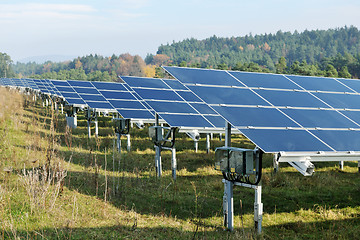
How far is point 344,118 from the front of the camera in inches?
437

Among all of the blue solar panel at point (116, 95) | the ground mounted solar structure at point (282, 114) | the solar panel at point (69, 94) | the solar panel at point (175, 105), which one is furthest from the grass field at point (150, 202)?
the solar panel at point (69, 94)

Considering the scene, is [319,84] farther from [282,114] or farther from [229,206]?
[229,206]

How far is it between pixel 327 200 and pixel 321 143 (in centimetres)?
415

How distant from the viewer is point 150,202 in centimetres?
1167

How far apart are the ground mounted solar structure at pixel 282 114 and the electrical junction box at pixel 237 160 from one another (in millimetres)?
445

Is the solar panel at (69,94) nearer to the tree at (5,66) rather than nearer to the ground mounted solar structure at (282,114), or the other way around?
the ground mounted solar structure at (282,114)

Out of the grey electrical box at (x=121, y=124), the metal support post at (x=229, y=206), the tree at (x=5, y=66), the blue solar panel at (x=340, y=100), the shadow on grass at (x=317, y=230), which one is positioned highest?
the tree at (x=5, y=66)

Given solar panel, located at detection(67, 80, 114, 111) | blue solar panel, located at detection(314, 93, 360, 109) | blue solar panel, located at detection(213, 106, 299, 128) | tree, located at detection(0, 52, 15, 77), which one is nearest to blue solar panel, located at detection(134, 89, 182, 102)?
blue solar panel, located at detection(314, 93, 360, 109)

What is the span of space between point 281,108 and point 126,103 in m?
11.9

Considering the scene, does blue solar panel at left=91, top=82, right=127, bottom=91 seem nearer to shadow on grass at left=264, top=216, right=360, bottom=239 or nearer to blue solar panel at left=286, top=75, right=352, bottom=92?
blue solar panel at left=286, top=75, right=352, bottom=92

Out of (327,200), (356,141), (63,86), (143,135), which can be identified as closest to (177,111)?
(327,200)

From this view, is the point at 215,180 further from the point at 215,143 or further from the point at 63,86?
the point at 63,86

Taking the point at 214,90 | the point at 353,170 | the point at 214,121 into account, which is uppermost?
the point at 214,90

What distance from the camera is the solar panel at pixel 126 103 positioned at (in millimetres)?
19797
